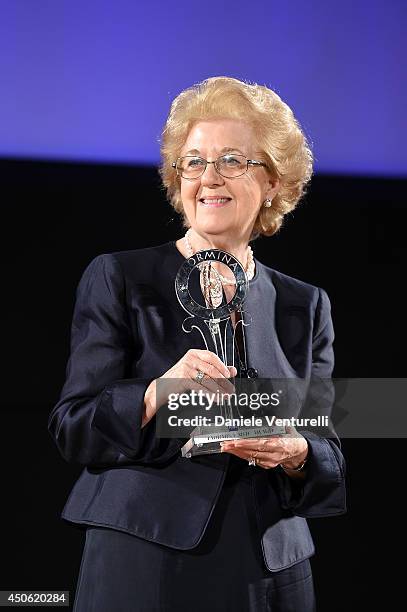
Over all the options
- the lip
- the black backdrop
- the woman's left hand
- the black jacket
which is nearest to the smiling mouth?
the lip

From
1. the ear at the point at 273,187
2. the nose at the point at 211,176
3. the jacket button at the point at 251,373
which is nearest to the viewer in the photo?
the jacket button at the point at 251,373

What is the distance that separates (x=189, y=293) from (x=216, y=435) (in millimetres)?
255

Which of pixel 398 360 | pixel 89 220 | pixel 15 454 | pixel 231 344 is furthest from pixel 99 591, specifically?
pixel 398 360

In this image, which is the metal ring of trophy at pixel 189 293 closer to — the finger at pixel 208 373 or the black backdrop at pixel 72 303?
the finger at pixel 208 373

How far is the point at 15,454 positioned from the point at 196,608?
87cm

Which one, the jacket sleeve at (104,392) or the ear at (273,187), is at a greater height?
Answer: the ear at (273,187)

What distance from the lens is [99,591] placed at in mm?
1527

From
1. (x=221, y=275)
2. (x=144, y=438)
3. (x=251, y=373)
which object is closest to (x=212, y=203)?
(x=221, y=275)

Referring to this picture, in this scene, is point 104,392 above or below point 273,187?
below

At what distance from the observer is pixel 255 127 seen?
1.68 meters

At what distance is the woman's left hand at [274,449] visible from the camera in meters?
1.42

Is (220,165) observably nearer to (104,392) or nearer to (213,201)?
(213,201)

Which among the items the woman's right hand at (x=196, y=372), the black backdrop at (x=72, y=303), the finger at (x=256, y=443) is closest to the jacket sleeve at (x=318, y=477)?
the finger at (x=256, y=443)

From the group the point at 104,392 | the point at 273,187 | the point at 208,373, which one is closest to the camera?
the point at 208,373
